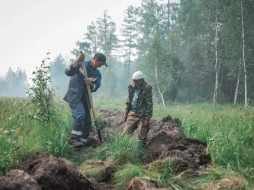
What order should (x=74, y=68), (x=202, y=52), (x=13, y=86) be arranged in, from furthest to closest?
(x=13, y=86) → (x=202, y=52) → (x=74, y=68)

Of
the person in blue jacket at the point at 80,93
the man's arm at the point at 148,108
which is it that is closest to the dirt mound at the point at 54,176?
the person in blue jacket at the point at 80,93

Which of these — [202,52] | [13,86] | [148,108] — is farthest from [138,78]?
[13,86]

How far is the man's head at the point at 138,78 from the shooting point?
729cm

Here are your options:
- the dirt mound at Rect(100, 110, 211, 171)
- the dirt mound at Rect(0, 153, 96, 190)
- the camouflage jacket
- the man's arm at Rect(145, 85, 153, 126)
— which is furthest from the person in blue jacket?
the dirt mound at Rect(0, 153, 96, 190)

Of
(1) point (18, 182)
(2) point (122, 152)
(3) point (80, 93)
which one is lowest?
(2) point (122, 152)

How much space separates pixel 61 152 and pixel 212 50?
27.5 m

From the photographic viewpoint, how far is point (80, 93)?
723 centimetres

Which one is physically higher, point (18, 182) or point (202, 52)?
point (202, 52)

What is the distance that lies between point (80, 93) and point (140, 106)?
1398 mm

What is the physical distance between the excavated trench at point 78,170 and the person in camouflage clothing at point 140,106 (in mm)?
512

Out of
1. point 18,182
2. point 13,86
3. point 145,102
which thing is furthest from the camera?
point 13,86

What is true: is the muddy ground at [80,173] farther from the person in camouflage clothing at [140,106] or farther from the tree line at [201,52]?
the tree line at [201,52]

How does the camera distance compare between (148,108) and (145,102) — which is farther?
(145,102)

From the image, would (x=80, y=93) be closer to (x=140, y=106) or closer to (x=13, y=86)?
(x=140, y=106)
